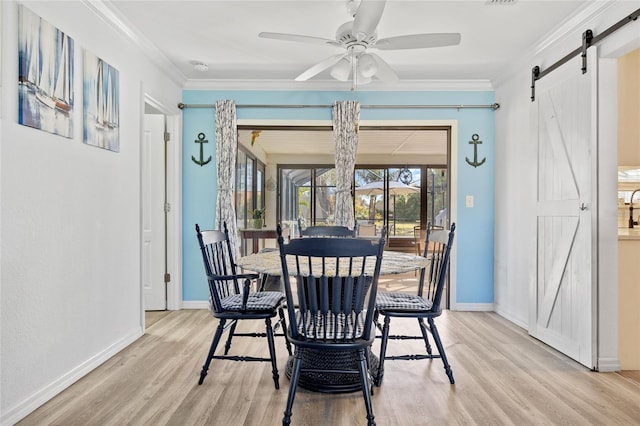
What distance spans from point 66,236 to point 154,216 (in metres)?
1.99

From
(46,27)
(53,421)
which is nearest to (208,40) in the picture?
(46,27)

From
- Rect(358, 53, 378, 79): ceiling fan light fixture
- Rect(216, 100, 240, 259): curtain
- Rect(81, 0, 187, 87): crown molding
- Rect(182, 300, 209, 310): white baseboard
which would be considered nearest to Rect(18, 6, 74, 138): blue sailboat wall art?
Rect(81, 0, 187, 87): crown molding

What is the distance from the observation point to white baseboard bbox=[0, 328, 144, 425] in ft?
6.91

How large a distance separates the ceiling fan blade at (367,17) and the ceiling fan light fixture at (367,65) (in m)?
0.22

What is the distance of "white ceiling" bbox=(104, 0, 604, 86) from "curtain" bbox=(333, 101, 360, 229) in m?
0.47

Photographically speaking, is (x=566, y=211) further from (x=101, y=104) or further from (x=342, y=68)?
(x=101, y=104)

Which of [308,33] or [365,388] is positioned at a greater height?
[308,33]

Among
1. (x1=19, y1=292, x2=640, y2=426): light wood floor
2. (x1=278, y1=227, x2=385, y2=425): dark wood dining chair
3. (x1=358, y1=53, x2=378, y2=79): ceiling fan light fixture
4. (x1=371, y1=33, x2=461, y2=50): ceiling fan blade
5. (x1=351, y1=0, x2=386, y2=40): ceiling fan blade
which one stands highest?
(x1=351, y1=0, x2=386, y2=40): ceiling fan blade

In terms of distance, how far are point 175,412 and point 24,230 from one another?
125 cm

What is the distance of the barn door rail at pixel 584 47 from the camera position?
8.53 feet

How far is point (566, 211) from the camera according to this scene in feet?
10.4

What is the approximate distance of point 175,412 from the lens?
2240 mm

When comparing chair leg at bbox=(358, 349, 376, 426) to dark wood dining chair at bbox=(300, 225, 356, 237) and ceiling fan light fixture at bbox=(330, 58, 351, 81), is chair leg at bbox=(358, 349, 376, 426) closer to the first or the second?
dark wood dining chair at bbox=(300, 225, 356, 237)

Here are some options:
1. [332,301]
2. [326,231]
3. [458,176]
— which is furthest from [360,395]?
[458,176]
